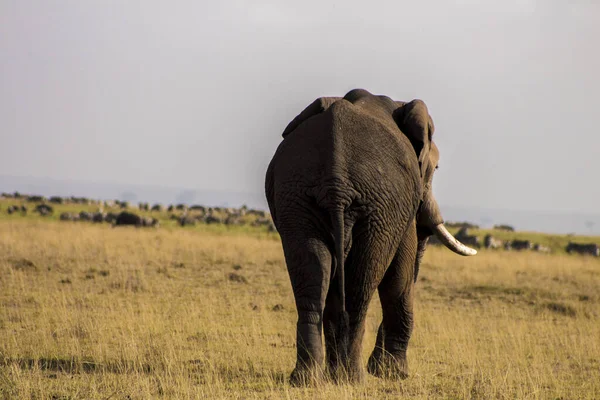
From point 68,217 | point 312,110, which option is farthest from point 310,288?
point 68,217

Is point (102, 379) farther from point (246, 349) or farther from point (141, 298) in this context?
point (141, 298)

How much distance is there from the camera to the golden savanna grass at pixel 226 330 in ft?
26.8

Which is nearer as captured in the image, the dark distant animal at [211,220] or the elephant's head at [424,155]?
the elephant's head at [424,155]

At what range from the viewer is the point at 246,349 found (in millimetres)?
10445

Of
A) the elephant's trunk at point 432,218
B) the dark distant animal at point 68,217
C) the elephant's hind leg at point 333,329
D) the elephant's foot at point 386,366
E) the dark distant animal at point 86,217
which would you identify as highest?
the elephant's trunk at point 432,218

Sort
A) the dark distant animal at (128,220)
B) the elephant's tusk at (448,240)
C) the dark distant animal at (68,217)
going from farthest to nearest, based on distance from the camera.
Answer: the dark distant animal at (68,217)
the dark distant animal at (128,220)
the elephant's tusk at (448,240)

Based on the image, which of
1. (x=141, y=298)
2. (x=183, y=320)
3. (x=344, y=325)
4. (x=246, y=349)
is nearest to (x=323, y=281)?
(x=344, y=325)

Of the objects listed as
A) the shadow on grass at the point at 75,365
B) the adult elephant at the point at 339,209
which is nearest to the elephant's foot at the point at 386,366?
the adult elephant at the point at 339,209

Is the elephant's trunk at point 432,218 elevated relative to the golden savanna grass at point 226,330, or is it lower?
elevated

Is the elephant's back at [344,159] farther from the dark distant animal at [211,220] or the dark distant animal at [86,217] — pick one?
the dark distant animal at [211,220]

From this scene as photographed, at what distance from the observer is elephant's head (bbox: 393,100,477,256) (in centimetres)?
840

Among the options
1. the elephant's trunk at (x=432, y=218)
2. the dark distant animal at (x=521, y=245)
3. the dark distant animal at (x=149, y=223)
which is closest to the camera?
the elephant's trunk at (x=432, y=218)

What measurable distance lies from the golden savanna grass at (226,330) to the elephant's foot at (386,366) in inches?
10.3

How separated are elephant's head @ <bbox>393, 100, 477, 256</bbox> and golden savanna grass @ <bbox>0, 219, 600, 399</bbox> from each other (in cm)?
153
